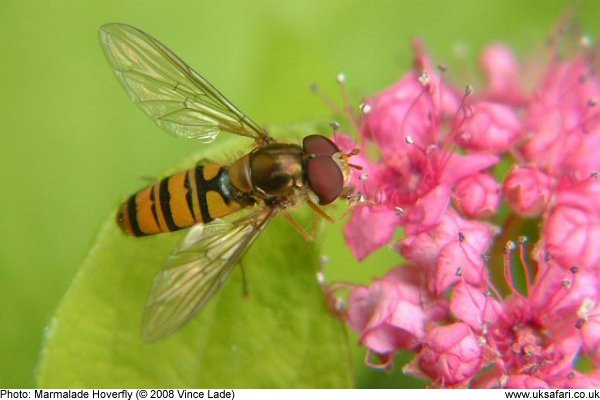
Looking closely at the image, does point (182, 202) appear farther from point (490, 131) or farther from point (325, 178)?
point (490, 131)

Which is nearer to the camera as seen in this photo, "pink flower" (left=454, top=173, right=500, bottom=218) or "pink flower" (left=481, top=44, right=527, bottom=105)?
"pink flower" (left=454, top=173, right=500, bottom=218)

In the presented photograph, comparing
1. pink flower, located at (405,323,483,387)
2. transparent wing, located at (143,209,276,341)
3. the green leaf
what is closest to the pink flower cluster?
pink flower, located at (405,323,483,387)

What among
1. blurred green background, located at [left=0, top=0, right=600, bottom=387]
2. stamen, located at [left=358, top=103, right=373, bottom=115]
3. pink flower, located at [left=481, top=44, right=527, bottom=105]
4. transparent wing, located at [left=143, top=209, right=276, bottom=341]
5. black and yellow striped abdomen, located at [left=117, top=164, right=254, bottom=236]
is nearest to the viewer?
transparent wing, located at [left=143, top=209, right=276, bottom=341]

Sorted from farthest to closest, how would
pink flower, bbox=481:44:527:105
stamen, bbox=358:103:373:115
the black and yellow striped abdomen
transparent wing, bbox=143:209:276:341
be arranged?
pink flower, bbox=481:44:527:105, stamen, bbox=358:103:373:115, the black and yellow striped abdomen, transparent wing, bbox=143:209:276:341

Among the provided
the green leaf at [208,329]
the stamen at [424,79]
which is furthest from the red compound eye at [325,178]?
the stamen at [424,79]

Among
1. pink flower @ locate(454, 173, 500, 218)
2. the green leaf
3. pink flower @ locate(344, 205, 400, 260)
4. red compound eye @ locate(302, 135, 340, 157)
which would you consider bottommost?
the green leaf

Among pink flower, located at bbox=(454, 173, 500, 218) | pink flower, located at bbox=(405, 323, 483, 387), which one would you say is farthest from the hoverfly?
pink flower, located at bbox=(405, 323, 483, 387)

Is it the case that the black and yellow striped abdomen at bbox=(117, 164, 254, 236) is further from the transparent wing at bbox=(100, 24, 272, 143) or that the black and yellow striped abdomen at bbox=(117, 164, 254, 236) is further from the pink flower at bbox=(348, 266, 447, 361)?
the pink flower at bbox=(348, 266, 447, 361)
